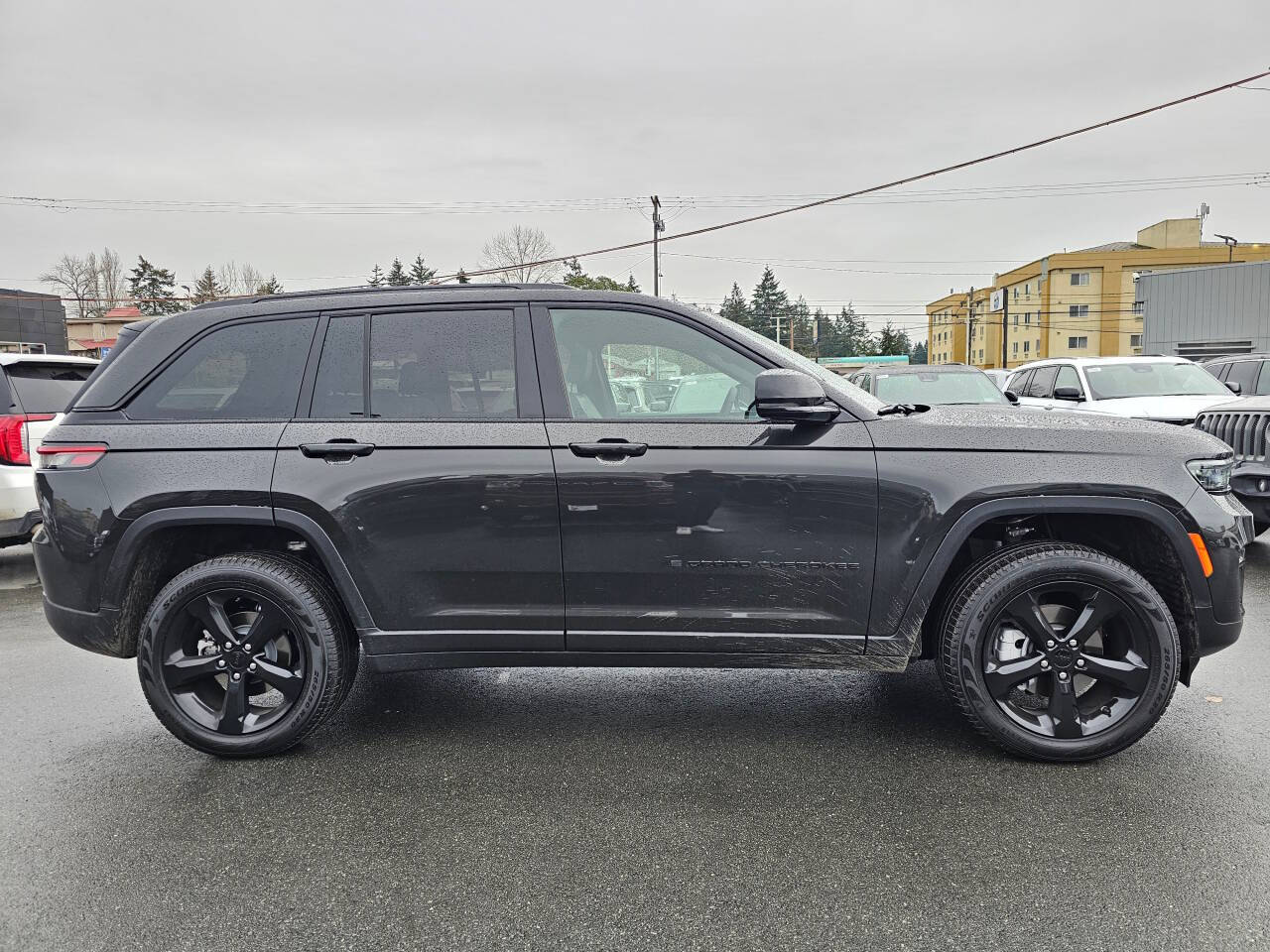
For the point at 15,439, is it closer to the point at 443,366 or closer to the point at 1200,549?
the point at 443,366

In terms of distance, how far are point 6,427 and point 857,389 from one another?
6.38 m

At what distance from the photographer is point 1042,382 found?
12578 millimetres

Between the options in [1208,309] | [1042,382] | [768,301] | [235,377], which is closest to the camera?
[235,377]

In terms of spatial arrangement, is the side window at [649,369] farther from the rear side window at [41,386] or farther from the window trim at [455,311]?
the rear side window at [41,386]

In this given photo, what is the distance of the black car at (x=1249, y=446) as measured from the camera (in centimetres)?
649

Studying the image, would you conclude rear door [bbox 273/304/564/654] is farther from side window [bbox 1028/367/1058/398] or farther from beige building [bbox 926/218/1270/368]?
beige building [bbox 926/218/1270/368]

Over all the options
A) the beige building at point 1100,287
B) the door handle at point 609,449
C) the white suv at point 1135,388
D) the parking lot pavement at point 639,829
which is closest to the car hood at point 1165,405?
the white suv at point 1135,388

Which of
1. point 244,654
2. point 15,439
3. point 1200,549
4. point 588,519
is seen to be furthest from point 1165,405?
point 15,439

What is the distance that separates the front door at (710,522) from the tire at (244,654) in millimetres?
1009

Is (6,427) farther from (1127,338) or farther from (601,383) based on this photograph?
(1127,338)

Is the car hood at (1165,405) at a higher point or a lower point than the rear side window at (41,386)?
lower

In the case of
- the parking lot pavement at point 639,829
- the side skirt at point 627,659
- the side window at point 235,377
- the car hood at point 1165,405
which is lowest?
the parking lot pavement at point 639,829

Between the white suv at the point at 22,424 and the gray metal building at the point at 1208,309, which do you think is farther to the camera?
the gray metal building at the point at 1208,309

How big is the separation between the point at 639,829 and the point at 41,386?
20.9ft
